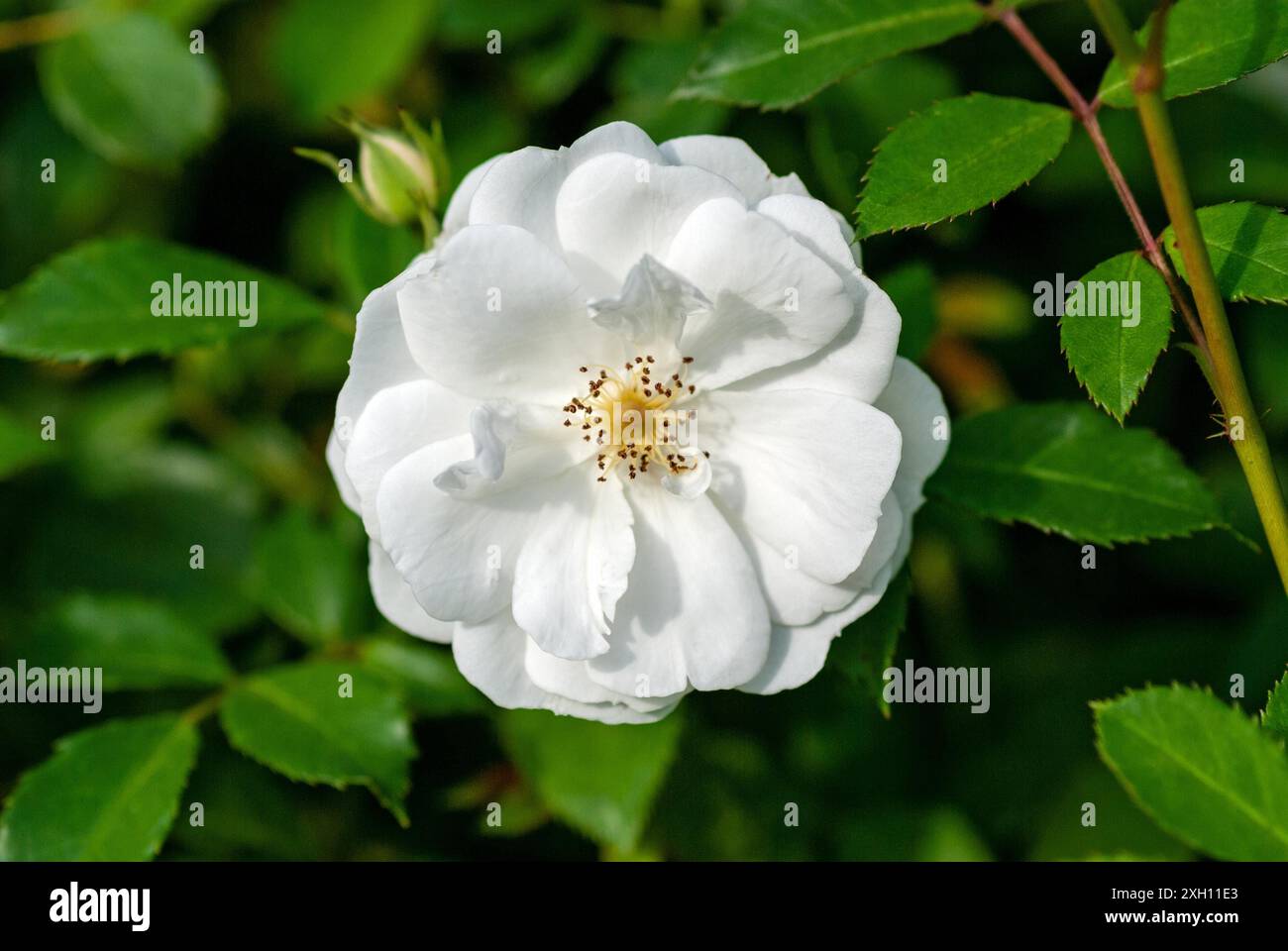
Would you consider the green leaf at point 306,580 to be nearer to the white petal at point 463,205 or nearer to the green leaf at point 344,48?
the white petal at point 463,205

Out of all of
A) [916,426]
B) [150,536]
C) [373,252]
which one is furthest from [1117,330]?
[150,536]

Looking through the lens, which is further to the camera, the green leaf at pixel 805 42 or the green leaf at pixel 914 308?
the green leaf at pixel 914 308

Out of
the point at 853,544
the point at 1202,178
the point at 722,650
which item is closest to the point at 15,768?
the point at 722,650

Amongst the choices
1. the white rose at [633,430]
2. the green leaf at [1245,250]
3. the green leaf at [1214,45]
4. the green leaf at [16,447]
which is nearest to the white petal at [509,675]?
the white rose at [633,430]

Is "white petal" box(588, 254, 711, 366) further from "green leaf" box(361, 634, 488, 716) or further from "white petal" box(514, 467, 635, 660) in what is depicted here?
"green leaf" box(361, 634, 488, 716)

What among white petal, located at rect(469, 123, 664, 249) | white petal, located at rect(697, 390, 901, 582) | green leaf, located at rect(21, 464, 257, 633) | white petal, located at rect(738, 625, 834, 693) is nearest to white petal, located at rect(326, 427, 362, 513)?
white petal, located at rect(469, 123, 664, 249)
